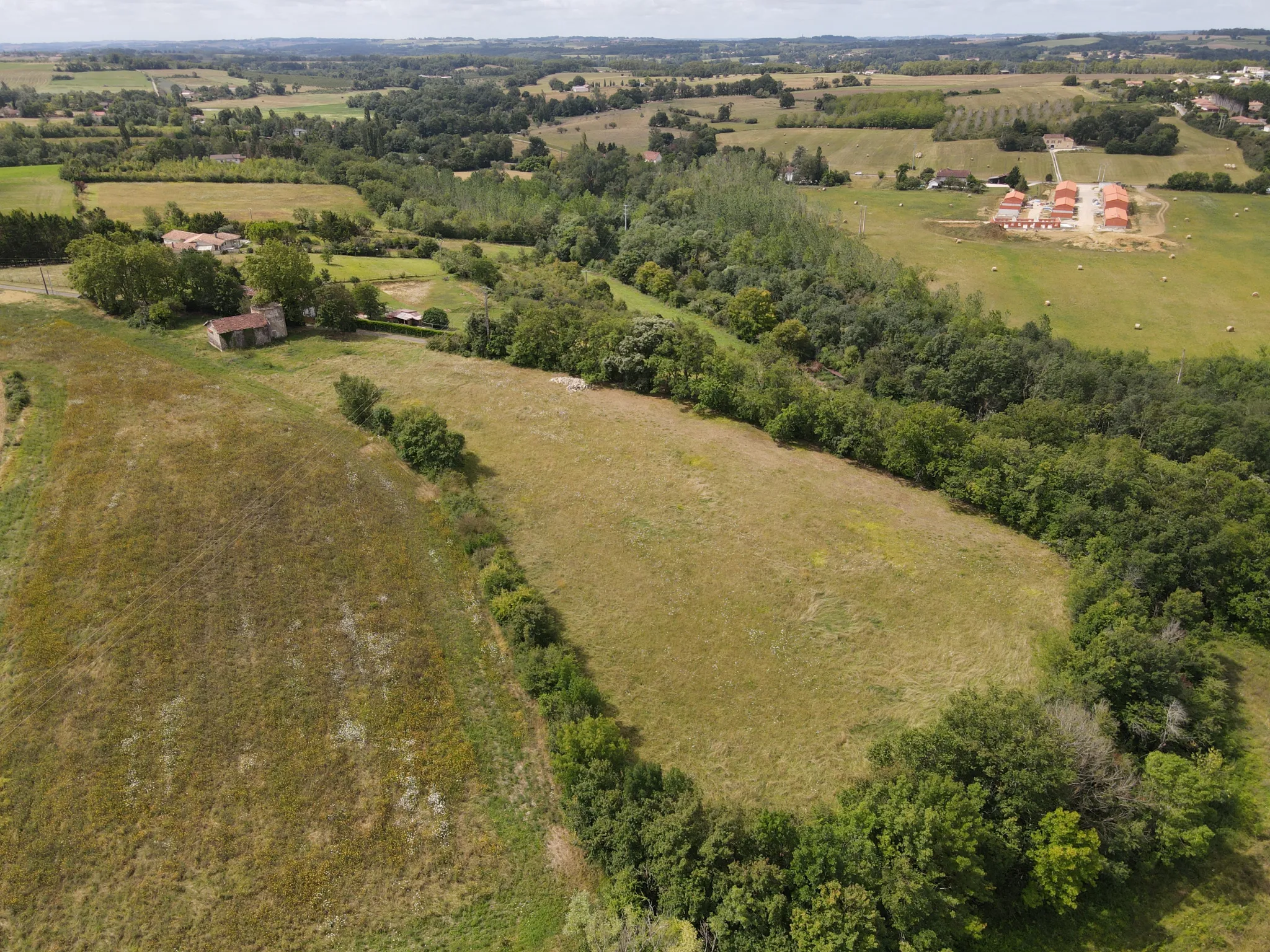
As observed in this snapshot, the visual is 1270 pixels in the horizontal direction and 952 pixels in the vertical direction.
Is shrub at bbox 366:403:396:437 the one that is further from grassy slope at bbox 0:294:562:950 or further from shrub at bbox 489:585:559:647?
shrub at bbox 489:585:559:647

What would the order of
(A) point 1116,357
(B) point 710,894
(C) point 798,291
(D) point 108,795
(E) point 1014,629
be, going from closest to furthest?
(B) point 710,894
(D) point 108,795
(E) point 1014,629
(A) point 1116,357
(C) point 798,291

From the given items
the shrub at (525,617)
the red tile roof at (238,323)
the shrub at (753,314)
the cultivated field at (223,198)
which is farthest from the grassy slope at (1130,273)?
the cultivated field at (223,198)

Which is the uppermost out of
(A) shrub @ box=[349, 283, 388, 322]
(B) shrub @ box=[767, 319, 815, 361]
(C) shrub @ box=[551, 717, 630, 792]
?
(A) shrub @ box=[349, 283, 388, 322]

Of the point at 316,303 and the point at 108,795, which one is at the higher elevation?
the point at 316,303

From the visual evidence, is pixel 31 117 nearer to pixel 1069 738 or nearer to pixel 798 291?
pixel 798 291

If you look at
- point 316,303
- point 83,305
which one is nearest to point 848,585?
point 316,303

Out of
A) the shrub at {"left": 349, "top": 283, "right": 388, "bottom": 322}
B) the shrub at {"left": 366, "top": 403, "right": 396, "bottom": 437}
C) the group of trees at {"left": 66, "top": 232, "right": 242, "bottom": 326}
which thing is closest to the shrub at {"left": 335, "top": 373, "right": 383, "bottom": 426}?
the shrub at {"left": 366, "top": 403, "right": 396, "bottom": 437}
